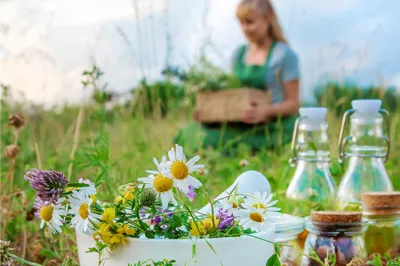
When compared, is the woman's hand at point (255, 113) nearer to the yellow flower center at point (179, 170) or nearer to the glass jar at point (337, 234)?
the glass jar at point (337, 234)

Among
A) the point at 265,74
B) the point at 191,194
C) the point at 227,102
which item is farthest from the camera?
the point at 265,74

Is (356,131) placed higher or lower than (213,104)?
lower

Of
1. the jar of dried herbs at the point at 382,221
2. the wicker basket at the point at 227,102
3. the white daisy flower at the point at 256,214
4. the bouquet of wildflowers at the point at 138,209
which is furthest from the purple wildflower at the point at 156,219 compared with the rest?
the wicker basket at the point at 227,102

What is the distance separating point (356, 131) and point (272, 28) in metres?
3.36

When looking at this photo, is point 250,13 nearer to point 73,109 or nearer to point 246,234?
point 73,109

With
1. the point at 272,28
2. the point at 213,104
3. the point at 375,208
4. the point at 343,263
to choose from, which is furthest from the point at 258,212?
the point at 272,28

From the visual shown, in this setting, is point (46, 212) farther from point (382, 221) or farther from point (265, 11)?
point (265, 11)

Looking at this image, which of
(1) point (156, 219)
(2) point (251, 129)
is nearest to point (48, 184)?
(1) point (156, 219)

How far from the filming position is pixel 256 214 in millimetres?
870

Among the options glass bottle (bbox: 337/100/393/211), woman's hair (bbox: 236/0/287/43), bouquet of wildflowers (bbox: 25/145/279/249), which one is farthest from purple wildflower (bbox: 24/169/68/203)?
woman's hair (bbox: 236/0/287/43)

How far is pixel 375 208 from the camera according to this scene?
3.96 feet

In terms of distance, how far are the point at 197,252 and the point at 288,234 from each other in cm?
33

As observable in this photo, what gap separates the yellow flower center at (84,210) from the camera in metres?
0.80

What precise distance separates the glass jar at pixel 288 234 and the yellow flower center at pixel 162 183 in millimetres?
294
